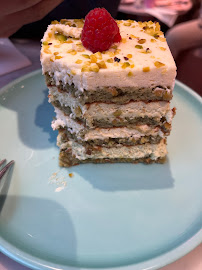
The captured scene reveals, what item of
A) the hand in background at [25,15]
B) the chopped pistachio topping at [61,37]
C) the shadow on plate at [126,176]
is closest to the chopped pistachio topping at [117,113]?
the shadow on plate at [126,176]

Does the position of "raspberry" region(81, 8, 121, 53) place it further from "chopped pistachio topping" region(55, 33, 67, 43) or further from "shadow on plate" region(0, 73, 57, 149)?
"shadow on plate" region(0, 73, 57, 149)

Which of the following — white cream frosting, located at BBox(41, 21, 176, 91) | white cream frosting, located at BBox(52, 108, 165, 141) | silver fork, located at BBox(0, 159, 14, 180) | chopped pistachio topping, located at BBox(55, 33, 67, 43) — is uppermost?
chopped pistachio topping, located at BBox(55, 33, 67, 43)

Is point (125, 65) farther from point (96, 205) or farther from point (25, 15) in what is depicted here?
point (25, 15)

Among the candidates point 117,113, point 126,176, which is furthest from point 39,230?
point 117,113

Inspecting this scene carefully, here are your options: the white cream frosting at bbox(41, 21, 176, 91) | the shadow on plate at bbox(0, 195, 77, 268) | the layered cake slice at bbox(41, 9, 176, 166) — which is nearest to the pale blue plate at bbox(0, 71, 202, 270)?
the shadow on plate at bbox(0, 195, 77, 268)

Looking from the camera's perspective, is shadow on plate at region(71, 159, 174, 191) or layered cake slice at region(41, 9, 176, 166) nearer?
layered cake slice at region(41, 9, 176, 166)

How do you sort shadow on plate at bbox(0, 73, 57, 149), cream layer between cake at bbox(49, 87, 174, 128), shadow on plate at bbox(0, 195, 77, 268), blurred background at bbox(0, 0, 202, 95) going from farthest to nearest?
1. blurred background at bbox(0, 0, 202, 95)
2. shadow on plate at bbox(0, 73, 57, 149)
3. cream layer between cake at bbox(49, 87, 174, 128)
4. shadow on plate at bbox(0, 195, 77, 268)
